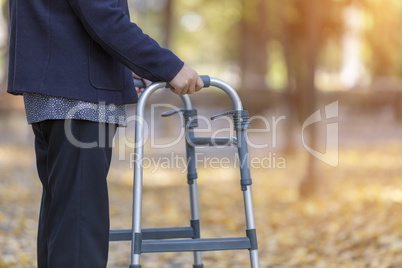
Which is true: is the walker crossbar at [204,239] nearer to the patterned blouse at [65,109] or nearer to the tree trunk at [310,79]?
the patterned blouse at [65,109]

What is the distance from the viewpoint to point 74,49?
7.39ft

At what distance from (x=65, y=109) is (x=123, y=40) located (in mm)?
303

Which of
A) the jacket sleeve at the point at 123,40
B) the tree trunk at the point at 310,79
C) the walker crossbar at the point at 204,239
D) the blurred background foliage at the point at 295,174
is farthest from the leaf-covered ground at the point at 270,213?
the jacket sleeve at the point at 123,40

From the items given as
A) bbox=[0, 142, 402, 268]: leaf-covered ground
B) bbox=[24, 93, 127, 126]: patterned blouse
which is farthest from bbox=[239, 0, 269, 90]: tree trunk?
bbox=[24, 93, 127, 126]: patterned blouse

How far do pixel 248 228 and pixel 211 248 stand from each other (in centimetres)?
17

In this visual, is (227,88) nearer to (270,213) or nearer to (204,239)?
(204,239)

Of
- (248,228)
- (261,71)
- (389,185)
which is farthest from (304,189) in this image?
(261,71)

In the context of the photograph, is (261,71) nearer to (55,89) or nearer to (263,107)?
(263,107)

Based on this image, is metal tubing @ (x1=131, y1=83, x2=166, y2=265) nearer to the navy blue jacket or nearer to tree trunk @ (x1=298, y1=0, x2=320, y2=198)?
the navy blue jacket

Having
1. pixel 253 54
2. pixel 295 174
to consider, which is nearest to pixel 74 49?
pixel 295 174

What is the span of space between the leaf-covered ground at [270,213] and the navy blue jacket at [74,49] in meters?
2.19

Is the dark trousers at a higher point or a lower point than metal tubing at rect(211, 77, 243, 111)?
lower

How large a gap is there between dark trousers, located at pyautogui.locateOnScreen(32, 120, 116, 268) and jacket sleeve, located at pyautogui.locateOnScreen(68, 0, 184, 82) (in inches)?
10.2

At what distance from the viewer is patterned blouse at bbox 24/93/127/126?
7.40 ft
